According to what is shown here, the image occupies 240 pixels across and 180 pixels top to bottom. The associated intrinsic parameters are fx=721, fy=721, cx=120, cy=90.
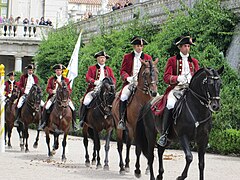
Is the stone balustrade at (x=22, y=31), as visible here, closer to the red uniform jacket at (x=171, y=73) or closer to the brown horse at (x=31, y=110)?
the brown horse at (x=31, y=110)

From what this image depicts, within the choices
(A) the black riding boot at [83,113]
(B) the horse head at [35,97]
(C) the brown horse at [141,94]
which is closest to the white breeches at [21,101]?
(B) the horse head at [35,97]

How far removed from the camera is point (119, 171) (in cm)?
1535

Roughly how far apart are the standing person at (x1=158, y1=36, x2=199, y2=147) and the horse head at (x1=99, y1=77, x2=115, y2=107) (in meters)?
3.63

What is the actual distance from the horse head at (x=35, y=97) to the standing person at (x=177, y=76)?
8499 millimetres

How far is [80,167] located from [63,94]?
2.32m

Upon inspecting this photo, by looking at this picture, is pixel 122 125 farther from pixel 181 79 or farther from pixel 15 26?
pixel 15 26

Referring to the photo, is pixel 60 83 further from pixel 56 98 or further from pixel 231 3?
pixel 231 3

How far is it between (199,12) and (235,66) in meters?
2.81

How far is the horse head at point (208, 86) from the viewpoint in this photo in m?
11.6

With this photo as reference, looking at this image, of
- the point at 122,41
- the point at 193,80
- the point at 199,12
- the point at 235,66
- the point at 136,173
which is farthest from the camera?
the point at 122,41

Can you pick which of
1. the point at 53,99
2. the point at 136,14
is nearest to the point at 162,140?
the point at 53,99

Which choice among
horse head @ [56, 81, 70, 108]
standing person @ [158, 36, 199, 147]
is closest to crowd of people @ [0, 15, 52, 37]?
horse head @ [56, 81, 70, 108]

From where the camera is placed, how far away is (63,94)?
59.4 feet

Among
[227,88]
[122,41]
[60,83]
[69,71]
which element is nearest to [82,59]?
[122,41]
